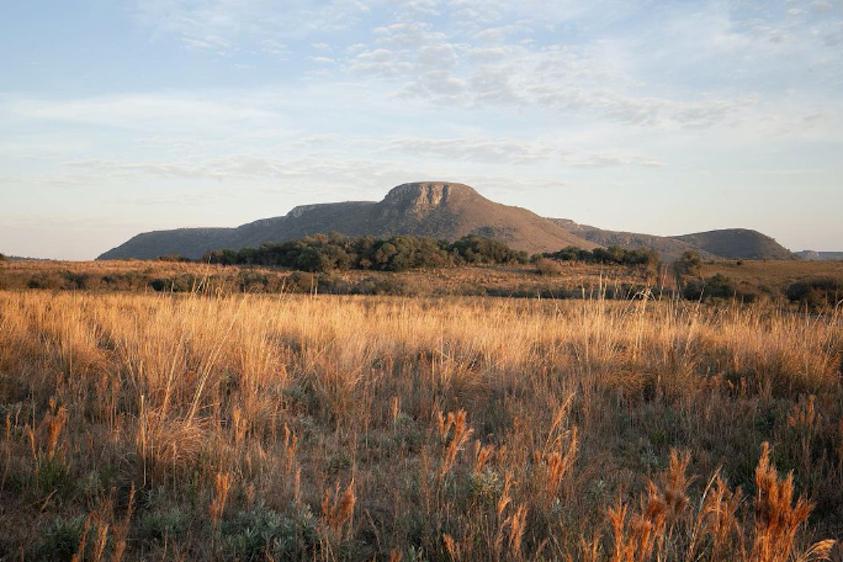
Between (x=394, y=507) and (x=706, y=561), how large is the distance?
1.53 meters

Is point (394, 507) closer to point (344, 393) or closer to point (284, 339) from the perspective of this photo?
point (344, 393)

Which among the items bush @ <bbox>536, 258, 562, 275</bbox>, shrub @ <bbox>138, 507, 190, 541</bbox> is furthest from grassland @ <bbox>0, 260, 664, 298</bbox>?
shrub @ <bbox>138, 507, 190, 541</bbox>

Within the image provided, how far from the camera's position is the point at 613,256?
45969mm

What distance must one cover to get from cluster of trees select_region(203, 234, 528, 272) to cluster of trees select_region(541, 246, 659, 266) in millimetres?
4130

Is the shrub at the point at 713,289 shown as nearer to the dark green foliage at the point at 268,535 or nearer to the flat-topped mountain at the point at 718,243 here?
the dark green foliage at the point at 268,535

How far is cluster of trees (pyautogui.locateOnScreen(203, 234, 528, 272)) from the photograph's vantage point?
136 ft

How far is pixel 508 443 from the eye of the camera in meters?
4.00

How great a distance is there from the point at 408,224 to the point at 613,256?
176 ft

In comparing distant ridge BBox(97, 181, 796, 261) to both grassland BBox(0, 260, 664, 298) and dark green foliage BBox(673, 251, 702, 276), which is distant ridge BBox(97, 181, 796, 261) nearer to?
dark green foliage BBox(673, 251, 702, 276)

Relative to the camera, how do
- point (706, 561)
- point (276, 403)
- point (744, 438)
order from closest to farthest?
point (706, 561), point (744, 438), point (276, 403)

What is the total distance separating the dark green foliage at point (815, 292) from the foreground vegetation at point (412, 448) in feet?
51.8

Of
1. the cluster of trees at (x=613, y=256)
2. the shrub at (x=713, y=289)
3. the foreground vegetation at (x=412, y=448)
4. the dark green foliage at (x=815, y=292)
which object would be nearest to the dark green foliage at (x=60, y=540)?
the foreground vegetation at (x=412, y=448)

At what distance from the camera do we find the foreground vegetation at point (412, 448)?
8.59 ft

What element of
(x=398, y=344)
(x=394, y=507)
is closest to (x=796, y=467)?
(x=394, y=507)
